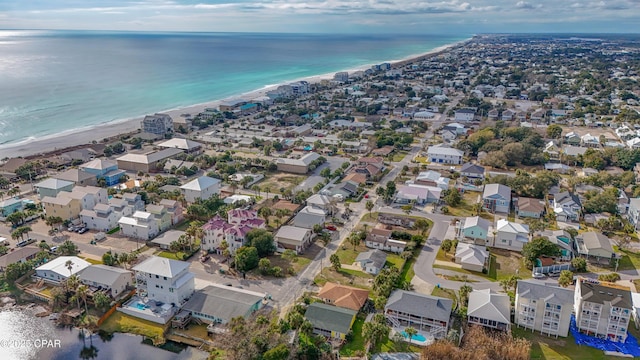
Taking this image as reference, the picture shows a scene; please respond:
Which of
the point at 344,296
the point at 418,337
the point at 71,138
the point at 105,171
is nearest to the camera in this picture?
the point at 418,337

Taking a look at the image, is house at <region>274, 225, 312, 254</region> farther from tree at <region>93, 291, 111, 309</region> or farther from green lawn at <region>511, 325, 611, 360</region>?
green lawn at <region>511, 325, 611, 360</region>

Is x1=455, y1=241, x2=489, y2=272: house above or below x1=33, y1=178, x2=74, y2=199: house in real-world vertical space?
below

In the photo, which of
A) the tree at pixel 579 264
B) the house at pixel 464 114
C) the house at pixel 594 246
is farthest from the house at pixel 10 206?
the house at pixel 464 114

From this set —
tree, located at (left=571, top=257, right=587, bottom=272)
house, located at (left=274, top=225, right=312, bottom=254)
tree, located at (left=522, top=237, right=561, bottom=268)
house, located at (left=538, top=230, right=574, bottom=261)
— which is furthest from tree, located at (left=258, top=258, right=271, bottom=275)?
tree, located at (left=571, top=257, right=587, bottom=272)

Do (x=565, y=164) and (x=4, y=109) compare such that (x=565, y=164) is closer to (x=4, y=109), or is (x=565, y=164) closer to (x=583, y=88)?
(x=583, y=88)

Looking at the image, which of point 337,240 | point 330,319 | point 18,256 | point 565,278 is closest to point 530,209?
point 565,278

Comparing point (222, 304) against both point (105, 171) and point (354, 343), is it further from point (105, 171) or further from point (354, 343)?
point (105, 171)

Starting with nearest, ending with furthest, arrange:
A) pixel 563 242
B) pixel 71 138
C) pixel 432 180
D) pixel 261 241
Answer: pixel 261 241, pixel 563 242, pixel 432 180, pixel 71 138
